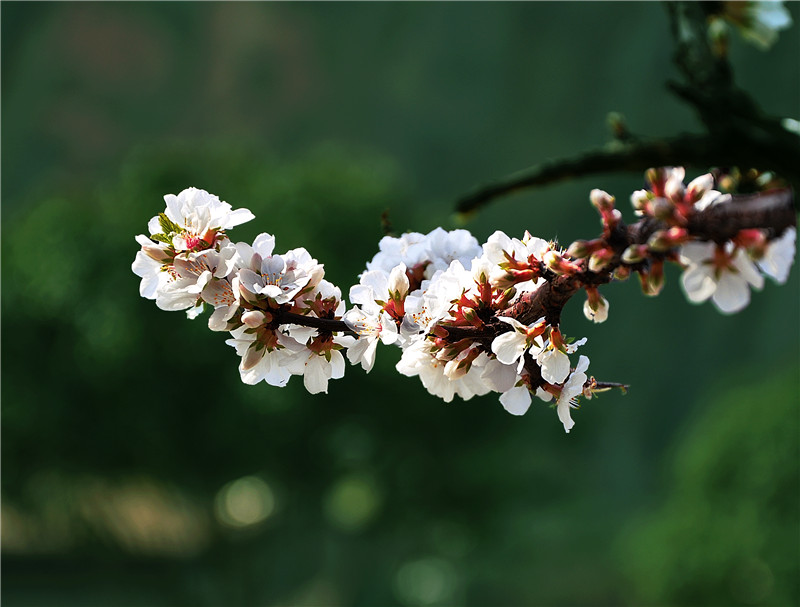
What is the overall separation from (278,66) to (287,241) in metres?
16.4

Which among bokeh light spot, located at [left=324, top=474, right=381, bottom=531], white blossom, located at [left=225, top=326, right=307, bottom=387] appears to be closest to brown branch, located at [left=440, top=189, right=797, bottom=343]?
white blossom, located at [left=225, top=326, right=307, bottom=387]

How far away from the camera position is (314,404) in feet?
45.2

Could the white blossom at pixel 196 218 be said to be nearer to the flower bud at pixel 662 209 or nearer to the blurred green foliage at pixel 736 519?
the flower bud at pixel 662 209

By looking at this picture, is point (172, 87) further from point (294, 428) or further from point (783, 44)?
point (783, 44)

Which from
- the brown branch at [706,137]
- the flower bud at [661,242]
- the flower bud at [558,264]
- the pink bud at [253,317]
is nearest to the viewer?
the brown branch at [706,137]

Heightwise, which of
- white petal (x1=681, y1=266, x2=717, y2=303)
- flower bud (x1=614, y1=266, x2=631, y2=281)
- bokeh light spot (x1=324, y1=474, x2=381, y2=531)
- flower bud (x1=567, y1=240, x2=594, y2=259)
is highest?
bokeh light spot (x1=324, y1=474, x2=381, y2=531)

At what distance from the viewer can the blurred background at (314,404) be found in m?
12.4

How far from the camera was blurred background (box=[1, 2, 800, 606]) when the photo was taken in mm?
12352

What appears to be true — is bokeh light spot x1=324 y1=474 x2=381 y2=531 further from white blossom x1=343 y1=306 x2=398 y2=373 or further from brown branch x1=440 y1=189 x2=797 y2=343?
brown branch x1=440 y1=189 x2=797 y2=343

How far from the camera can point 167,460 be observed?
13.5m

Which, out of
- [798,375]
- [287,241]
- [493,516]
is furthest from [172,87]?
[798,375]

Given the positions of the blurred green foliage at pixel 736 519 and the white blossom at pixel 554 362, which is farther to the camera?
the blurred green foliage at pixel 736 519

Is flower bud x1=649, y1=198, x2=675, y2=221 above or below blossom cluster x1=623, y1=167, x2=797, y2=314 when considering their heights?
above

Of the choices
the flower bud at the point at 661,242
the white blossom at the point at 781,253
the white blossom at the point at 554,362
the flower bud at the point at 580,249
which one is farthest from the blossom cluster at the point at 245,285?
the white blossom at the point at 781,253
